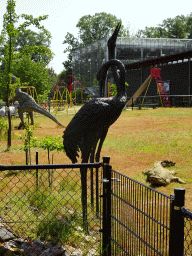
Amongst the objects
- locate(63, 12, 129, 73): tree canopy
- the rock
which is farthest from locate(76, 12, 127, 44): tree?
the rock

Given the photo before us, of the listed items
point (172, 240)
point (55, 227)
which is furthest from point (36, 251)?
point (172, 240)

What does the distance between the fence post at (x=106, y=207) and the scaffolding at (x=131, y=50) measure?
31.9 metres

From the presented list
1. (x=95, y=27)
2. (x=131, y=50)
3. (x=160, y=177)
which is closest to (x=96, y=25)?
(x=95, y=27)

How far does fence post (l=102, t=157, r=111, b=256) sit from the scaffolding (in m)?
31.9

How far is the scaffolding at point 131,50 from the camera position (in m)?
35.1

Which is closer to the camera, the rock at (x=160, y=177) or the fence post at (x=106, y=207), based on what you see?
the fence post at (x=106, y=207)

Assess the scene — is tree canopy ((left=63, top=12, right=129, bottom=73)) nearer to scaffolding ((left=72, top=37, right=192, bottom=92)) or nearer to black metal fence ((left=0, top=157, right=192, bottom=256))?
scaffolding ((left=72, top=37, right=192, bottom=92))

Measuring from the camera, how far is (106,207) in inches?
108

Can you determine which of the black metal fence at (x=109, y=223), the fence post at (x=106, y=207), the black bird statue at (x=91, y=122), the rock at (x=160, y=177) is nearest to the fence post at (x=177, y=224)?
the black metal fence at (x=109, y=223)

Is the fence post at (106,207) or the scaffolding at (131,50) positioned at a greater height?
the scaffolding at (131,50)

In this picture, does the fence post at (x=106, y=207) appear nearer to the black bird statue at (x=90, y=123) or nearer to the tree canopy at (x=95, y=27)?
the black bird statue at (x=90, y=123)

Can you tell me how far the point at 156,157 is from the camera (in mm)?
8164

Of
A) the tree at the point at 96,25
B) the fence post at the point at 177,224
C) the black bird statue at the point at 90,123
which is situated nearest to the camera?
the fence post at the point at 177,224

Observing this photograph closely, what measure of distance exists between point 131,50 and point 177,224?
118 ft
